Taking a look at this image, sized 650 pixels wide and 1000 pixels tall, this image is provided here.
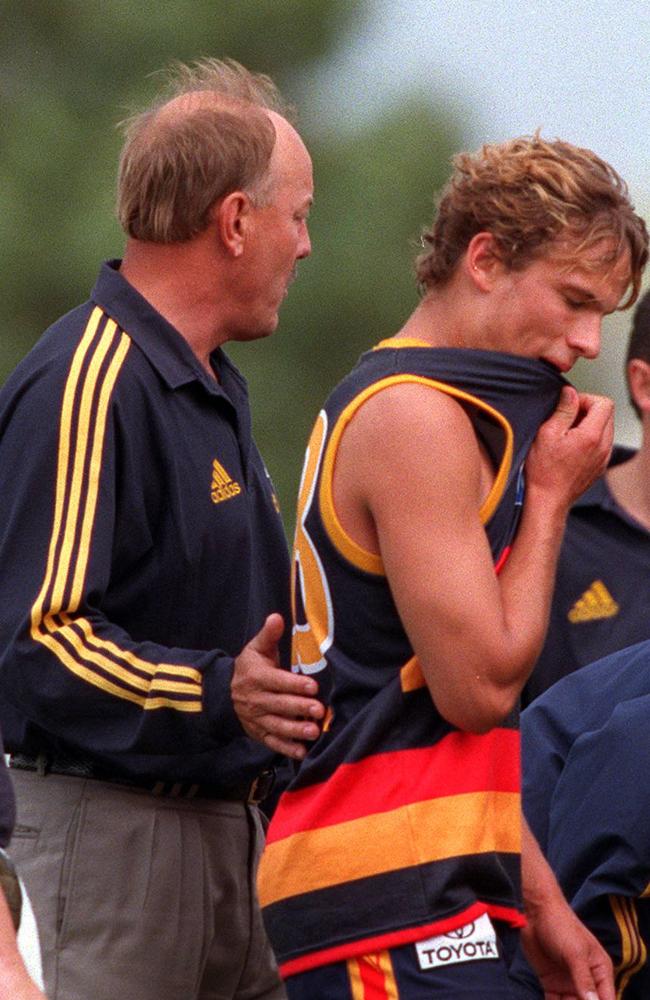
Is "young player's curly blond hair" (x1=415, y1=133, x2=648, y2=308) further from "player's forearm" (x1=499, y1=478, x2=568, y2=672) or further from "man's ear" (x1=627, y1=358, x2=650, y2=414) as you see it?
"man's ear" (x1=627, y1=358, x2=650, y2=414)

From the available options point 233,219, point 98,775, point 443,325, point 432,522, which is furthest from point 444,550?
point 233,219

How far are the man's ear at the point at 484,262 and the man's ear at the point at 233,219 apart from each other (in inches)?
28.6

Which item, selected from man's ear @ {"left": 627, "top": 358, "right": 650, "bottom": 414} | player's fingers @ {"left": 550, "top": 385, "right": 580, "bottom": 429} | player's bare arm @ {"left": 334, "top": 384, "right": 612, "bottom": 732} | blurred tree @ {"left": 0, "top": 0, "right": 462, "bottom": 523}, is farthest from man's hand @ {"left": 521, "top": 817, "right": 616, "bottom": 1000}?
blurred tree @ {"left": 0, "top": 0, "right": 462, "bottom": 523}

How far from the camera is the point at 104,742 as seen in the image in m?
3.08

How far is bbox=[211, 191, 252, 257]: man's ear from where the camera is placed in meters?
3.41

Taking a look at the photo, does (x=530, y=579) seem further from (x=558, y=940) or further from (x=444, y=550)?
(x=558, y=940)

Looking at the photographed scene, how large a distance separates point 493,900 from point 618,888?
0.54 metres

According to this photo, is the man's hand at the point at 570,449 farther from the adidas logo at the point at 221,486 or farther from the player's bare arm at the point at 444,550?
the adidas logo at the point at 221,486

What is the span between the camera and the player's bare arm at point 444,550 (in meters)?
2.53

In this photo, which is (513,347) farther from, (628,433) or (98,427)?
(628,433)

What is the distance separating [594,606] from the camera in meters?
4.43

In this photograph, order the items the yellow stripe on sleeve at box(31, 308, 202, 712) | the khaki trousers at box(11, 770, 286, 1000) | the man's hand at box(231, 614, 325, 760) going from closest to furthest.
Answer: the man's hand at box(231, 614, 325, 760)
the yellow stripe on sleeve at box(31, 308, 202, 712)
the khaki trousers at box(11, 770, 286, 1000)

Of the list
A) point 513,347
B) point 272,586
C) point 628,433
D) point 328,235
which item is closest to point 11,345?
point 328,235

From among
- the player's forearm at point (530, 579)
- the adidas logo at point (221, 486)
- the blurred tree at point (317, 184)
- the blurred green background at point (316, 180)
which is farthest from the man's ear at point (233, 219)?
the blurred tree at point (317, 184)
